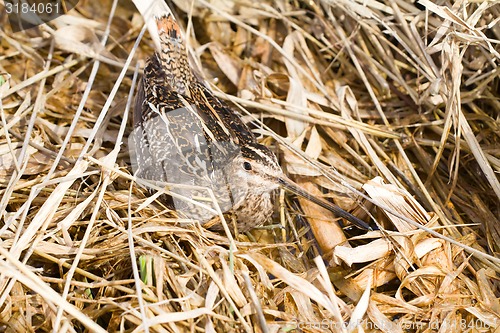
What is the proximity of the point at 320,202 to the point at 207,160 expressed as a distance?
528 millimetres

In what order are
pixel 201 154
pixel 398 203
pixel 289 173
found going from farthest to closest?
1. pixel 289 173
2. pixel 201 154
3. pixel 398 203

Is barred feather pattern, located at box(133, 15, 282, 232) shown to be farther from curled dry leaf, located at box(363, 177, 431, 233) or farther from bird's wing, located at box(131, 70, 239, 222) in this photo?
curled dry leaf, located at box(363, 177, 431, 233)

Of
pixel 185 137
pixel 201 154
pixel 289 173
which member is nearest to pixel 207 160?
pixel 201 154

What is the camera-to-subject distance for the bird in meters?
2.73

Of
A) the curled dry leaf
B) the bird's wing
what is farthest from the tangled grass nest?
the bird's wing

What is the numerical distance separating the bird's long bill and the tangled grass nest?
8 cm

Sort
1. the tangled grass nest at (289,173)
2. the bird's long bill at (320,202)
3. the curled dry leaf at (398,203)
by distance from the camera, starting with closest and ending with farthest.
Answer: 1. the tangled grass nest at (289,173)
2. the curled dry leaf at (398,203)
3. the bird's long bill at (320,202)

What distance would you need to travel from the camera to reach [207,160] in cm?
274

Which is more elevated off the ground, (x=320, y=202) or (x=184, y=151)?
(x=184, y=151)

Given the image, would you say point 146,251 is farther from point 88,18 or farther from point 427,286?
point 88,18

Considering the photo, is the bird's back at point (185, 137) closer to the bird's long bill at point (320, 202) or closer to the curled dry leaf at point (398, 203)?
the bird's long bill at point (320, 202)

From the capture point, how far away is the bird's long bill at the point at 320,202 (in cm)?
271

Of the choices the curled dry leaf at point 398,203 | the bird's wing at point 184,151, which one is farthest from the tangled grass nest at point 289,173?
the bird's wing at point 184,151

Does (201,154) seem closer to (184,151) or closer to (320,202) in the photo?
(184,151)
